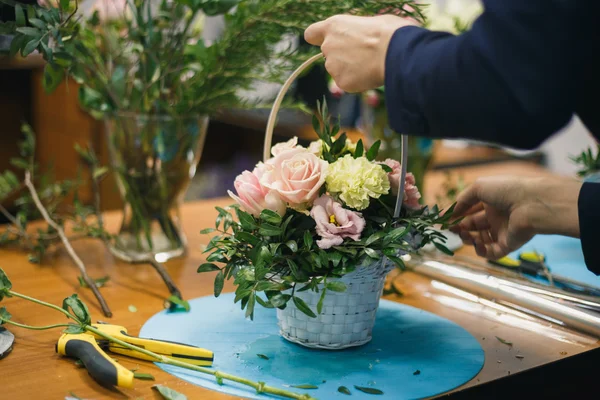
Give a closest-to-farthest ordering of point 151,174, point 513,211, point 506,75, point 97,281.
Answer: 1. point 506,75
2. point 513,211
3. point 97,281
4. point 151,174

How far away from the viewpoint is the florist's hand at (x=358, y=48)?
2.39ft

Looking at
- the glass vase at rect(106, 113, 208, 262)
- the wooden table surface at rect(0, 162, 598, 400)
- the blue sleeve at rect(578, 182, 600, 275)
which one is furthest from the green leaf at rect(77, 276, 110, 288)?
the blue sleeve at rect(578, 182, 600, 275)

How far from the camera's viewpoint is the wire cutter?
0.73 meters

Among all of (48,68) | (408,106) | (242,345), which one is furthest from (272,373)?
(48,68)

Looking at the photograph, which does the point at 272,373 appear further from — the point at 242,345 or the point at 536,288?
the point at 536,288

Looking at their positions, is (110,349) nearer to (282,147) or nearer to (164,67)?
(282,147)

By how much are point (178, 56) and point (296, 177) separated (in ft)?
1.51

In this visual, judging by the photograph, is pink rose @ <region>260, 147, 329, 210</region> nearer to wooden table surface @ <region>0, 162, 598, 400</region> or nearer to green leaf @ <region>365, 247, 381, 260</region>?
green leaf @ <region>365, 247, 381, 260</region>

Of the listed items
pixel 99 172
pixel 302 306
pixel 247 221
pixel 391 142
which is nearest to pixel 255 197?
pixel 247 221

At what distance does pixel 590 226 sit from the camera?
2.65 feet

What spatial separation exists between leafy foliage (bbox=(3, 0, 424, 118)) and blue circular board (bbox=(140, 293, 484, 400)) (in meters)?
0.37

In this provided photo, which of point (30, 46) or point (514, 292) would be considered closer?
point (30, 46)

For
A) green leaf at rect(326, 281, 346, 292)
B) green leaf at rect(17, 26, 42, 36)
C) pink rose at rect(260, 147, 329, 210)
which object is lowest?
green leaf at rect(326, 281, 346, 292)

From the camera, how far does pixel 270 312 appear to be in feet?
3.16
